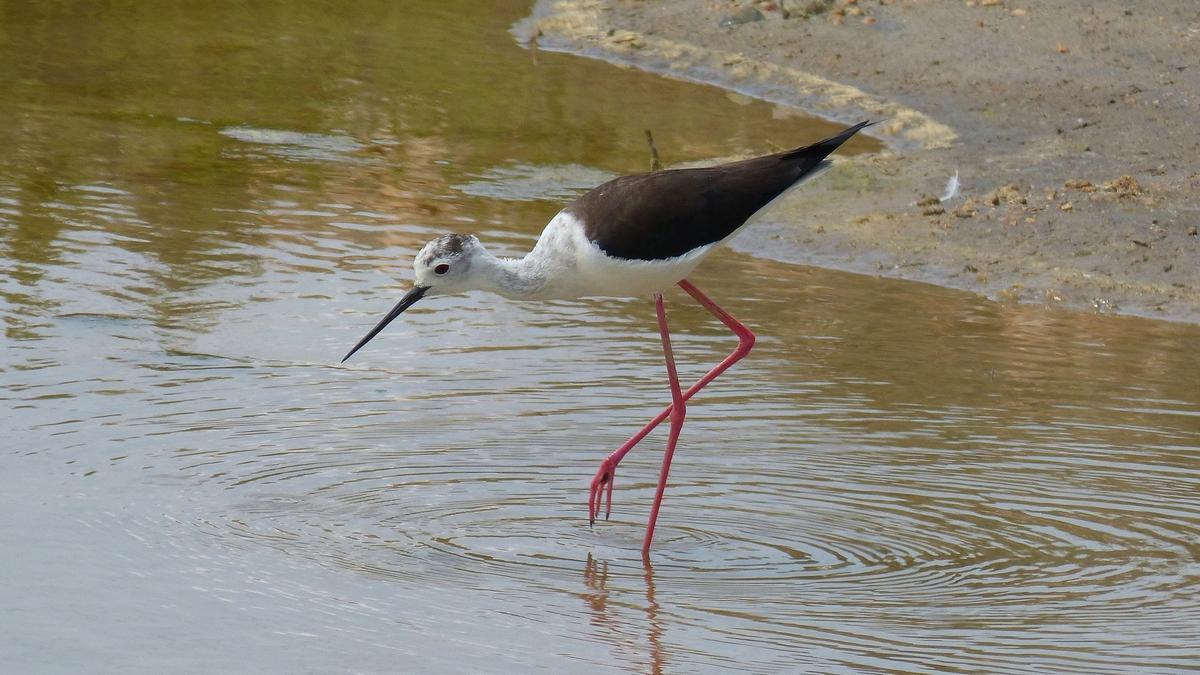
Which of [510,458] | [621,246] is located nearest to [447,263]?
[621,246]

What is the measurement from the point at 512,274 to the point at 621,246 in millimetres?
383

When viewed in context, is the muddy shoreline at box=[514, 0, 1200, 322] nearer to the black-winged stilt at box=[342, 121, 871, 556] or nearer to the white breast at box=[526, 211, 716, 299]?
the black-winged stilt at box=[342, 121, 871, 556]

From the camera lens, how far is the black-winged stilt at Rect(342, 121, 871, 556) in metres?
5.40

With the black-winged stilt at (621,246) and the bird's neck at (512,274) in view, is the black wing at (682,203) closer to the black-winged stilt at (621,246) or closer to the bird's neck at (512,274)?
the black-winged stilt at (621,246)

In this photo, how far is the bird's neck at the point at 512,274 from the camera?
→ 5473 mm

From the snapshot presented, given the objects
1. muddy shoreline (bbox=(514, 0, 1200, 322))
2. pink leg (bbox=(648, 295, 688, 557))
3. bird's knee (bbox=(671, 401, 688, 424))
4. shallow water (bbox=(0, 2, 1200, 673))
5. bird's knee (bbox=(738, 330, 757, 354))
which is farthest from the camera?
muddy shoreline (bbox=(514, 0, 1200, 322))

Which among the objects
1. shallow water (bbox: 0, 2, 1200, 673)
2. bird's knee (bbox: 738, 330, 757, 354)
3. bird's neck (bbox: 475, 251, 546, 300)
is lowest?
shallow water (bbox: 0, 2, 1200, 673)

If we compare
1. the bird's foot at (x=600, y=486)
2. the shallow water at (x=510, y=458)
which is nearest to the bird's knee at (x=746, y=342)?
the shallow water at (x=510, y=458)

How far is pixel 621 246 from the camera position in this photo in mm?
5371

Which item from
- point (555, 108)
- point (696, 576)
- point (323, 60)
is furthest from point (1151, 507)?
point (323, 60)

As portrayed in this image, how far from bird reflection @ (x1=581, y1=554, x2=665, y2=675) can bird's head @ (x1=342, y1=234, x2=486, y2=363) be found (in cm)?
102

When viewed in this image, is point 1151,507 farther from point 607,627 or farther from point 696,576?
point 607,627

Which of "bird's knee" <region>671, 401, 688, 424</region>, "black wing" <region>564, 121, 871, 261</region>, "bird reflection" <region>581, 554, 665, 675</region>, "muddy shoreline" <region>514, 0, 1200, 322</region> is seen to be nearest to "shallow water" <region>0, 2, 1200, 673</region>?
"bird reflection" <region>581, 554, 665, 675</region>

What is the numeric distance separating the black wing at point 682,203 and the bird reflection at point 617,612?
104 cm
